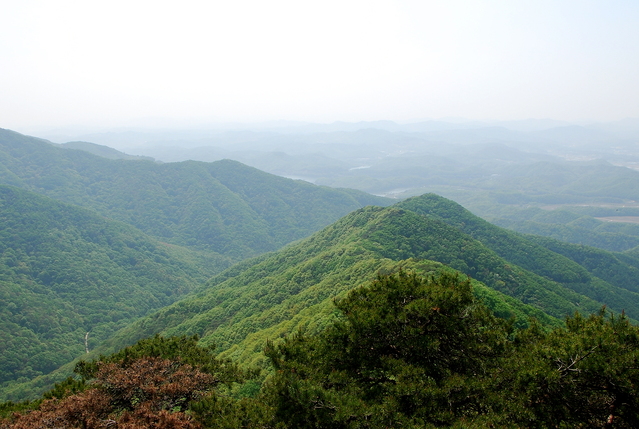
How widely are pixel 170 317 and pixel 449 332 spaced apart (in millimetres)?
49590

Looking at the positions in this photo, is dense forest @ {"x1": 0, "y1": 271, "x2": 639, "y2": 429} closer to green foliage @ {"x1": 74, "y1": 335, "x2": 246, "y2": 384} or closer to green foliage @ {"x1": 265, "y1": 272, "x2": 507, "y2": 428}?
green foliage @ {"x1": 265, "y1": 272, "x2": 507, "y2": 428}

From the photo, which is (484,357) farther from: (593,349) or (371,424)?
(371,424)

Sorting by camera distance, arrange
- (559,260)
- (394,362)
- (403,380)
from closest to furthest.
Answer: (403,380), (394,362), (559,260)

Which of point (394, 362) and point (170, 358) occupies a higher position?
point (394, 362)

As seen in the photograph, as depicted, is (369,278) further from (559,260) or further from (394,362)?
(559,260)

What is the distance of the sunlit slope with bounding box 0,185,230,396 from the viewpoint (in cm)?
6119

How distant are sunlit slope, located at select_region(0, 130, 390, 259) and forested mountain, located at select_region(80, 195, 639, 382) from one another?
74.7 metres

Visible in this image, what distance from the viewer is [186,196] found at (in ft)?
511

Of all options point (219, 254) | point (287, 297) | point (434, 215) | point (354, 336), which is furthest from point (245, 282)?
point (219, 254)

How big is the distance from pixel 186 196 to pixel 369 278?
13989cm

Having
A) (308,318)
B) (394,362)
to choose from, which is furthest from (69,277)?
(394,362)

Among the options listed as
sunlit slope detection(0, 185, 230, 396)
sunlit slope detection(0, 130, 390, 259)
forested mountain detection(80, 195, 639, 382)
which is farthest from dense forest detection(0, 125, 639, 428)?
sunlit slope detection(0, 130, 390, 259)

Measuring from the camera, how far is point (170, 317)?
169 ft

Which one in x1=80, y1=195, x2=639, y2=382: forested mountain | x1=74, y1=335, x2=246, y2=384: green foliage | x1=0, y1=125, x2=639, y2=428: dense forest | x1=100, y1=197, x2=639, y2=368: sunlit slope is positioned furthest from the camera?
x1=100, y1=197, x2=639, y2=368: sunlit slope
